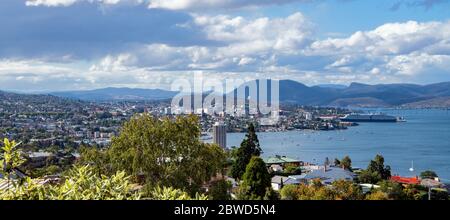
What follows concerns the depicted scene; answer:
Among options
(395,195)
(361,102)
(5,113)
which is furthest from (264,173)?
(361,102)

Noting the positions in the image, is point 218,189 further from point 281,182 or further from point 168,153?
point 281,182

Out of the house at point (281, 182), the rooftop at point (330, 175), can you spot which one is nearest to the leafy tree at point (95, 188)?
the house at point (281, 182)

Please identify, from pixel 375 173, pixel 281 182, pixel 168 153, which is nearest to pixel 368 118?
pixel 375 173

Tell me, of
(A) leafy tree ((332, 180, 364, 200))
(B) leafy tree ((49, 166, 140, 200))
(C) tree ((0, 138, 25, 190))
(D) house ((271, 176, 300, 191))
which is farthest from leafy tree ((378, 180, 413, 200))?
(C) tree ((0, 138, 25, 190))

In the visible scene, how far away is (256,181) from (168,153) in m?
6.47

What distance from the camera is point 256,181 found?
609 inches

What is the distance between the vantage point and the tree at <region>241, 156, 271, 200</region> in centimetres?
1513

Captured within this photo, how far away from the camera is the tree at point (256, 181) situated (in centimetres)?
1513

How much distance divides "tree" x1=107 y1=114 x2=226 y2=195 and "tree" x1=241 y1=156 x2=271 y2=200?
219 inches

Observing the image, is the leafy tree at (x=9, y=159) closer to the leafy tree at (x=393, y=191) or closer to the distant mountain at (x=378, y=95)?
the leafy tree at (x=393, y=191)

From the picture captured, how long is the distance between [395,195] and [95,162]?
11.0 meters

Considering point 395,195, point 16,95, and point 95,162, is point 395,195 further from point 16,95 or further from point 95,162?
point 16,95

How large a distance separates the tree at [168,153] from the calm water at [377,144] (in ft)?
88.3

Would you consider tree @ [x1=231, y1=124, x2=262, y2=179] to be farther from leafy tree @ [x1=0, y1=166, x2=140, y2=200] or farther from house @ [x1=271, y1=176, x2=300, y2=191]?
leafy tree @ [x1=0, y1=166, x2=140, y2=200]
